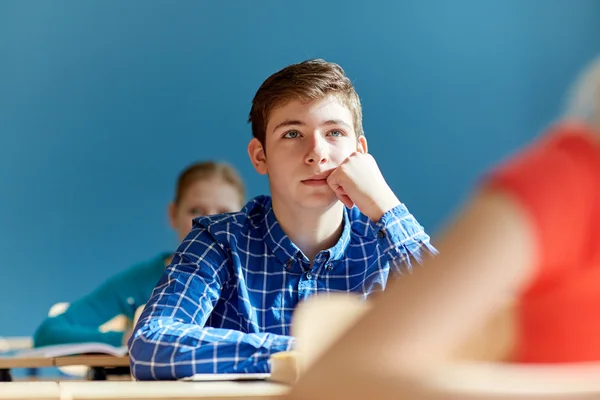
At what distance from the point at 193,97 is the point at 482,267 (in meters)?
4.43

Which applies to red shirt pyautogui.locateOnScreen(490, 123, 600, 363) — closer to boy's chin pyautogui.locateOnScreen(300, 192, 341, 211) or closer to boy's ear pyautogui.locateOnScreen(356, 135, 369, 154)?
boy's chin pyautogui.locateOnScreen(300, 192, 341, 211)

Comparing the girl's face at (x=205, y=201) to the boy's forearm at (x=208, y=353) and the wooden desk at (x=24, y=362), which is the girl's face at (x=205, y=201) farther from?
the boy's forearm at (x=208, y=353)

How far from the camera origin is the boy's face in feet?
6.10

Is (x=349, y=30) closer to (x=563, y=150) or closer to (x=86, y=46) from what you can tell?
(x=86, y=46)

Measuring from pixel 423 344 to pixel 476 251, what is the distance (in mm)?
66

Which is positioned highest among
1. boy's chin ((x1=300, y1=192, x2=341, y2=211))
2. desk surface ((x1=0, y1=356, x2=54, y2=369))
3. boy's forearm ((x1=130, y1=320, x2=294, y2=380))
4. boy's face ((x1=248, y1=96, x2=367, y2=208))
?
boy's face ((x1=248, y1=96, x2=367, y2=208))

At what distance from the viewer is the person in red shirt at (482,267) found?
53 cm

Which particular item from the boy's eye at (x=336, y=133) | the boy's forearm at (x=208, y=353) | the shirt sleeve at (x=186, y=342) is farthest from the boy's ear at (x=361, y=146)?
the boy's forearm at (x=208, y=353)

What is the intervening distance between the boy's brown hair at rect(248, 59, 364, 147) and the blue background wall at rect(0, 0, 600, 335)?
288 centimetres

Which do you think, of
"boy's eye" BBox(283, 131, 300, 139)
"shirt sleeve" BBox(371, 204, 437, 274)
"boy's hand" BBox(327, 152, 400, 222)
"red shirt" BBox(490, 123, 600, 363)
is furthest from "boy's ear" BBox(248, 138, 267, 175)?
"red shirt" BBox(490, 123, 600, 363)

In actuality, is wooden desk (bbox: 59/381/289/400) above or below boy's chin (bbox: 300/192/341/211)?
below

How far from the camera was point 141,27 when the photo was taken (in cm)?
484

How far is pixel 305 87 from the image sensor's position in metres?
1.89

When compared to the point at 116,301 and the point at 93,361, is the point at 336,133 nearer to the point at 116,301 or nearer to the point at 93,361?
the point at 93,361
